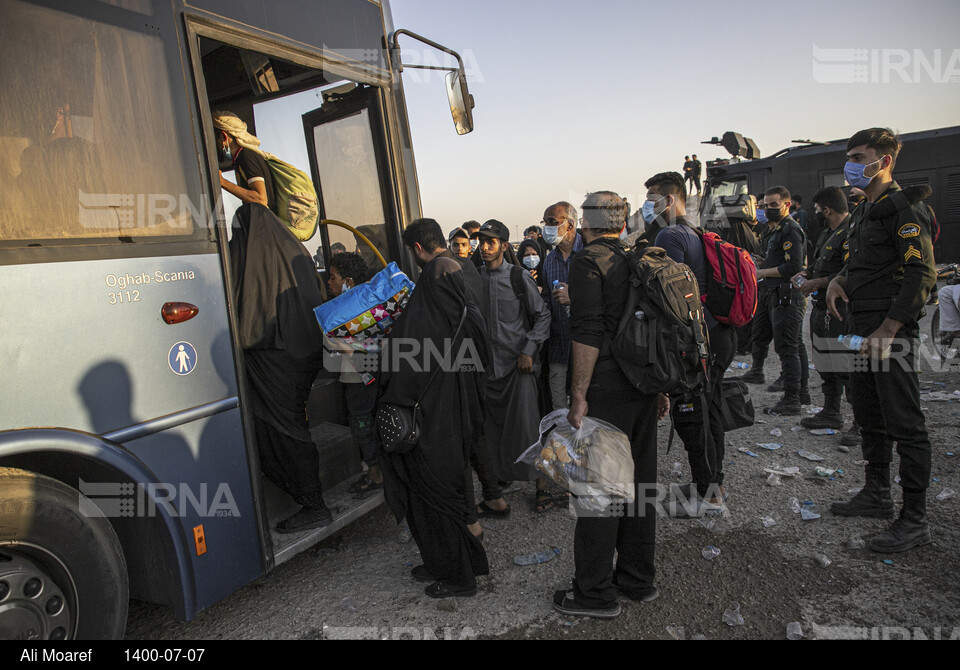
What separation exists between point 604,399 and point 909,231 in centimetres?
193

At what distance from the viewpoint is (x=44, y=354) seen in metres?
2.14

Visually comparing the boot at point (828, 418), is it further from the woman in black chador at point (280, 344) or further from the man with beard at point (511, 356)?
the woman in black chador at point (280, 344)

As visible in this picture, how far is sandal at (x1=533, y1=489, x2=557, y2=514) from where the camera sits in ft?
13.7

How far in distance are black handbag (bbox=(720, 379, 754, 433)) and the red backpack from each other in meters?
0.40

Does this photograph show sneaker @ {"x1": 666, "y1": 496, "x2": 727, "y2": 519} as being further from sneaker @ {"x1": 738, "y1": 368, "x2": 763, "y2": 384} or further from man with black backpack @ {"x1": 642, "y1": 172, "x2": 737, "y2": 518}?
sneaker @ {"x1": 738, "y1": 368, "x2": 763, "y2": 384}

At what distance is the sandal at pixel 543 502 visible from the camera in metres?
4.18

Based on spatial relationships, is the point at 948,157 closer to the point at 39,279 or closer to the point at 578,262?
the point at 578,262

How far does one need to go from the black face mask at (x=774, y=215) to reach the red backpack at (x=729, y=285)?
300 centimetres

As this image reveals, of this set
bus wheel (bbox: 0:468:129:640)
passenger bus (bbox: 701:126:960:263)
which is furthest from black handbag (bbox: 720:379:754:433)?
passenger bus (bbox: 701:126:960:263)

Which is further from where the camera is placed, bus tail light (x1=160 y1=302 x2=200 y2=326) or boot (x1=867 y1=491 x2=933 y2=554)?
boot (x1=867 y1=491 x2=933 y2=554)

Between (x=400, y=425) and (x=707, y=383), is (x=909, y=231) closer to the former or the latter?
(x=707, y=383)

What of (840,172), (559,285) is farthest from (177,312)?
(840,172)

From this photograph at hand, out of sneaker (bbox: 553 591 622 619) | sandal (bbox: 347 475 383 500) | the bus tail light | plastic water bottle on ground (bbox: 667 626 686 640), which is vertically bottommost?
plastic water bottle on ground (bbox: 667 626 686 640)

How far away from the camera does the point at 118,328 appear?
93.3 inches
